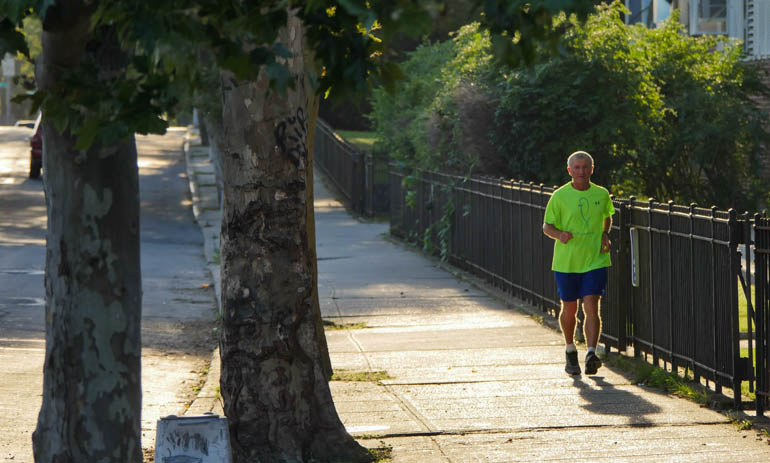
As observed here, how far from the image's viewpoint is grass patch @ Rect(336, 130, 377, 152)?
35.3 meters

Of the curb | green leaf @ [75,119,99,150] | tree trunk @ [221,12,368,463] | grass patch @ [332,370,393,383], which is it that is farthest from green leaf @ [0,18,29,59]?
grass patch @ [332,370,393,383]

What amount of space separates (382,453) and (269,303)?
110 cm

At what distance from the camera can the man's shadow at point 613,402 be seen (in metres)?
7.60

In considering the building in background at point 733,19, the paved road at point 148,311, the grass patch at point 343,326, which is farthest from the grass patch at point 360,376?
the building in background at point 733,19

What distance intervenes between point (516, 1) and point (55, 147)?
2.41 meters

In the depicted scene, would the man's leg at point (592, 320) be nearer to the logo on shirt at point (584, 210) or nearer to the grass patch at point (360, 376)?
the logo on shirt at point (584, 210)

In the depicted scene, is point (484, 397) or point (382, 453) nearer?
point (382, 453)

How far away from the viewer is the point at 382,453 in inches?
263

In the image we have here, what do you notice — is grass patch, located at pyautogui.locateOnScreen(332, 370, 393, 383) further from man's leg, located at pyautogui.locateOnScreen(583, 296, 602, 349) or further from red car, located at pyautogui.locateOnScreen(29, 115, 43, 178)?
red car, located at pyautogui.locateOnScreen(29, 115, 43, 178)

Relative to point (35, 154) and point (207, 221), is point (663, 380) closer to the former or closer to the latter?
point (207, 221)

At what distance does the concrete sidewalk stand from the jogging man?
0.52 metres

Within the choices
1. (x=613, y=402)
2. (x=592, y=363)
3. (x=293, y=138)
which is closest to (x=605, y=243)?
(x=592, y=363)

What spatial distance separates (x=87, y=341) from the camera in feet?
15.3

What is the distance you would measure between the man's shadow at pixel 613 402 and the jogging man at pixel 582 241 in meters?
0.38
